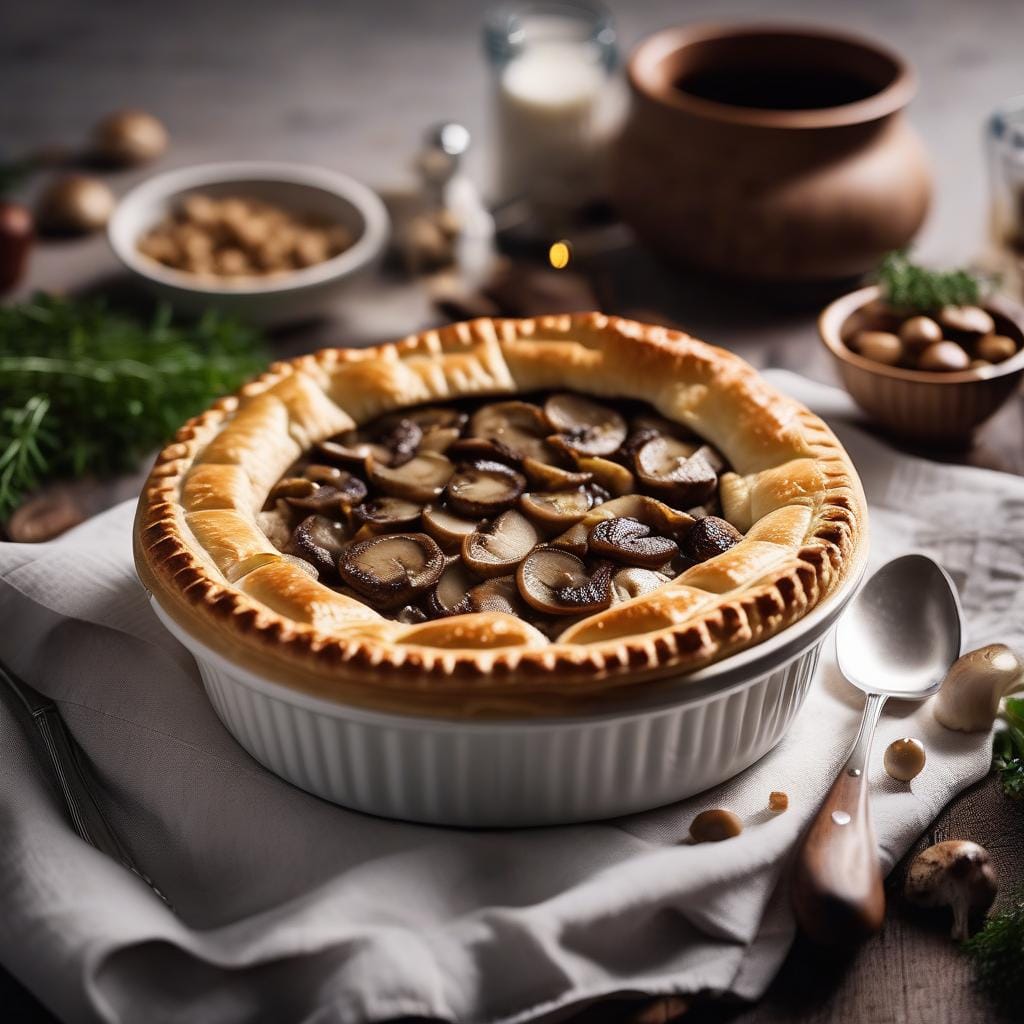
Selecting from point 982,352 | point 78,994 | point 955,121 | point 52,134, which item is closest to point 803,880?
point 78,994

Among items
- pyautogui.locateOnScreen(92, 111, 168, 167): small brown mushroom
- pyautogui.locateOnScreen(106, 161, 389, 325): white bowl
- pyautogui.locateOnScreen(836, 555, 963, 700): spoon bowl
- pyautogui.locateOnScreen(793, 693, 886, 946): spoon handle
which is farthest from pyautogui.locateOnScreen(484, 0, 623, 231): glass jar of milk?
pyautogui.locateOnScreen(793, 693, 886, 946): spoon handle

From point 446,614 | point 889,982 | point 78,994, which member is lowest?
point 889,982

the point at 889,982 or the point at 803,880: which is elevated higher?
the point at 803,880

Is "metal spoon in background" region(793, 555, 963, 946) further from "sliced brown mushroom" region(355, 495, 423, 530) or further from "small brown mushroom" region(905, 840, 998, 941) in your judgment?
"sliced brown mushroom" region(355, 495, 423, 530)

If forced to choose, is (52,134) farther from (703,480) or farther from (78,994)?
(78,994)

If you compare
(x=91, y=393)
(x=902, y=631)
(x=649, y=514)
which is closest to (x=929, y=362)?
(x=902, y=631)

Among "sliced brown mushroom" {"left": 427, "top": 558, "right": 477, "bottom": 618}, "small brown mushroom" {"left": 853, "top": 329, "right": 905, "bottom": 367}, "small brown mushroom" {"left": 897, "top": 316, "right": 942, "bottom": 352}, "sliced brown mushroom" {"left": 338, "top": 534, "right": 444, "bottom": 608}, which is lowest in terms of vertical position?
"small brown mushroom" {"left": 853, "top": 329, "right": 905, "bottom": 367}

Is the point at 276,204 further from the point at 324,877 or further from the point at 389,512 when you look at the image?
the point at 324,877
